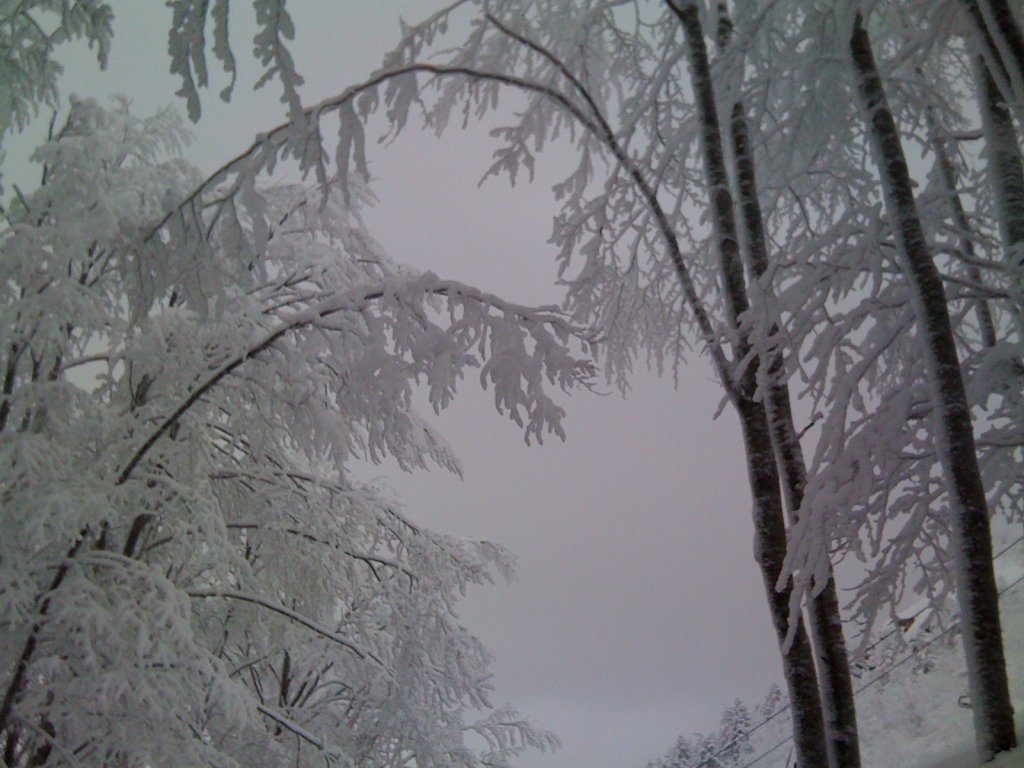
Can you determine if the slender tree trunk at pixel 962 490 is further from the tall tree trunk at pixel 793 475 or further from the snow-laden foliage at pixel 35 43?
the snow-laden foliage at pixel 35 43

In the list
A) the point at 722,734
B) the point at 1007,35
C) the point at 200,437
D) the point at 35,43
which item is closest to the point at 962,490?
the point at 1007,35

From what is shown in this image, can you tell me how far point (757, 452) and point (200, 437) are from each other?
3252 mm

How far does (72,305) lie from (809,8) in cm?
396

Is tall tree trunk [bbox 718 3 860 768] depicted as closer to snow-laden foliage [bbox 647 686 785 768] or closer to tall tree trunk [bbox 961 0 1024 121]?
tall tree trunk [bbox 961 0 1024 121]

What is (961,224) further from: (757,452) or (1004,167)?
(757,452)

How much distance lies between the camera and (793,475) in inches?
114

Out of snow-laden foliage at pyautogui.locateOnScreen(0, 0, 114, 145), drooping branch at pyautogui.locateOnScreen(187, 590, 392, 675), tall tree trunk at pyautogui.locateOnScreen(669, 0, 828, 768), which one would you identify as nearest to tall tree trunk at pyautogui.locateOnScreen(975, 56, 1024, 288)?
tall tree trunk at pyautogui.locateOnScreen(669, 0, 828, 768)

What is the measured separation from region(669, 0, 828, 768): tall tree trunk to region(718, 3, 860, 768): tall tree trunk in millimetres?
75

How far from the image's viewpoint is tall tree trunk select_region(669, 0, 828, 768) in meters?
2.47

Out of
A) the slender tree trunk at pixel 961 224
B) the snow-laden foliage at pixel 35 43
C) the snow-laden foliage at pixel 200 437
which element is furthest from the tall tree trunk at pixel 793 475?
the snow-laden foliage at pixel 35 43

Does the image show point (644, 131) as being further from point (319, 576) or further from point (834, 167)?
point (319, 576)

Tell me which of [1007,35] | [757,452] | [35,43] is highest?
[35,43]

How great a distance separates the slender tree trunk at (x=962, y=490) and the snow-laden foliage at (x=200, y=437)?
1.17m

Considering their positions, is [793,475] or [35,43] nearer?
[793,475]
